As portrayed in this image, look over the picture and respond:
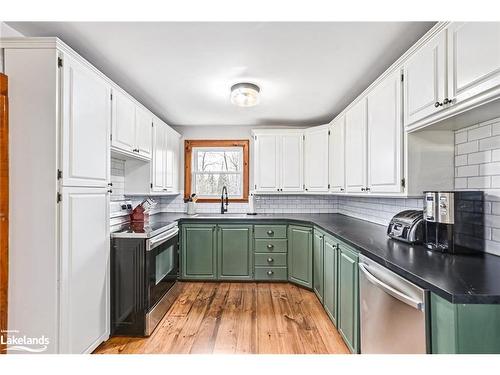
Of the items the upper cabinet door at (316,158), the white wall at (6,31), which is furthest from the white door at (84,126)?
the upper cabinet door at (316,158)

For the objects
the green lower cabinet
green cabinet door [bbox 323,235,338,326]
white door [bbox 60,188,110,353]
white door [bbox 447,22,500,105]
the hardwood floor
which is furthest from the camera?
green cabinet door [bbox 323,235,338,326]

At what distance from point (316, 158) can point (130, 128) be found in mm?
2455

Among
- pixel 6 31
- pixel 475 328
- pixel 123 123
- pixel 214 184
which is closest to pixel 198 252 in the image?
pixel 214 184

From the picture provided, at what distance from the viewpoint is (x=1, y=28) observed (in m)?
1.57

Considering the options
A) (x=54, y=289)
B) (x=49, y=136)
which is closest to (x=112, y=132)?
(x=49, y=136)

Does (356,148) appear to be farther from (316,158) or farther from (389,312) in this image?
(389,312)

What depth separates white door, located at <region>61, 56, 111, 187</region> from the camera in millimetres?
1571

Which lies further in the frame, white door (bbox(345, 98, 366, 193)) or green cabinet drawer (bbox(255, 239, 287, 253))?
green cabinet drawer (bbox(255, 239, 287, 253))

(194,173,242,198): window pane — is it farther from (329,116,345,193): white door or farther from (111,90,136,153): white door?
(111,90,136,153): white door

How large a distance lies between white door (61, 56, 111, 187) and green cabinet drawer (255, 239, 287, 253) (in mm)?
2020

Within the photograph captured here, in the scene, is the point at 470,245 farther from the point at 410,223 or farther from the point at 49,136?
the point at 49,136

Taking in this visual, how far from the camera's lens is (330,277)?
2299 millimetres

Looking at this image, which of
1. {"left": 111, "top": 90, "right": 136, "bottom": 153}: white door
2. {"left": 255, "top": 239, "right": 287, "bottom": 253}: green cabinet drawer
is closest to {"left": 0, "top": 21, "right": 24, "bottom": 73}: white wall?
{"left": 111, "top": 90, "right": 136, "bottom": 153}: white door

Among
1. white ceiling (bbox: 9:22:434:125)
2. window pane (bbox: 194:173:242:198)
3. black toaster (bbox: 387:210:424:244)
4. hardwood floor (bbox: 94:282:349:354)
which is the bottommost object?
hardwood floor (bbox: 94:282:349:354)
